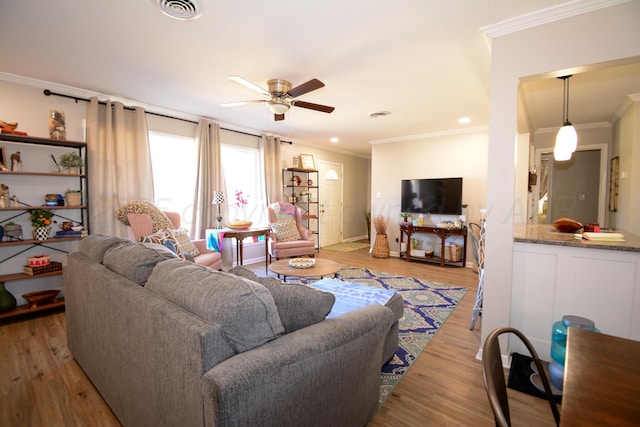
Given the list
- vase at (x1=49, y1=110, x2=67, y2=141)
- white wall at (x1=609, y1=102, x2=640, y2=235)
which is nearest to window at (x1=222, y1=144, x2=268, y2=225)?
vase at (x1=49, y1=110, x2=67, y2=141)

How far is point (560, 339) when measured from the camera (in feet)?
6.22

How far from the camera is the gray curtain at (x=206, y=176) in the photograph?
4.45 metres

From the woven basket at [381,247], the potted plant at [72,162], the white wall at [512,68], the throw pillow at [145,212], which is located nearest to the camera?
the white wall at [512,68]

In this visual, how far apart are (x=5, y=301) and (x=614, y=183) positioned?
7880 millimetres

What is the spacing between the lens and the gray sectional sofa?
0.92 m

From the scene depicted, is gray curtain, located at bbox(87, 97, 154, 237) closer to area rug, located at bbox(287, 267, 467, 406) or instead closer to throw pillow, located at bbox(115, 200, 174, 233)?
throw pillow, located at bbox(115, 200, 174, 233)

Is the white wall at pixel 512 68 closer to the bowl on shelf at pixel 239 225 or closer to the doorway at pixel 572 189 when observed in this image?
the bowl on shelf at pixel 239 225

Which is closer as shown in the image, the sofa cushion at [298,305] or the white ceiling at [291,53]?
the sofa cushion at [298,305]

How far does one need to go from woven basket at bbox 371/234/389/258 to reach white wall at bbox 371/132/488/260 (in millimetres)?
371

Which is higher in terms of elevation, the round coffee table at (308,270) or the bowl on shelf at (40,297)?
A: the round coffee table at (308,270)

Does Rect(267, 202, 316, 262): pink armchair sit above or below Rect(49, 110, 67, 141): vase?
below

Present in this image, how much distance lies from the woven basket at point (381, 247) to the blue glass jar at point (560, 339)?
156 inches

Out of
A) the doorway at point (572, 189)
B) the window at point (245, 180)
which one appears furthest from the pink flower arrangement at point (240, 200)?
the doorway at point (572, 189)

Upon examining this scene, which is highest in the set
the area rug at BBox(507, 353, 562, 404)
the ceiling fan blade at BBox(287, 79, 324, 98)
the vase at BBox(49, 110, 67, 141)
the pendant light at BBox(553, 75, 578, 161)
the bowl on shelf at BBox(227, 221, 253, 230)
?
the ceiling fan blade at BBox(287, 79, 324, 98)
